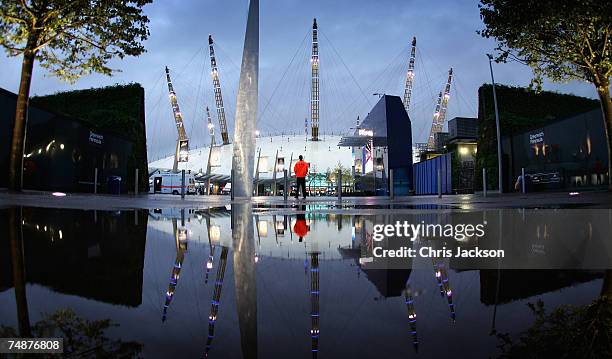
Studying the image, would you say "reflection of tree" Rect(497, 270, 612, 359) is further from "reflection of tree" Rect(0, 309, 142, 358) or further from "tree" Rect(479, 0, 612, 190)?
"tree" Rect(479, 0, 612, 190)

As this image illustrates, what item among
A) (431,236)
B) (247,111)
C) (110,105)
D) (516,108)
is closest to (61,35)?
(247,111)

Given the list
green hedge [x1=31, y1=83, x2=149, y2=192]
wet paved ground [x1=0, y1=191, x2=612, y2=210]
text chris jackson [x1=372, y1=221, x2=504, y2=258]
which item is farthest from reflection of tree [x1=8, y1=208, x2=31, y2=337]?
green hedge [x1=31, y1=83, x2=149, y2=192]

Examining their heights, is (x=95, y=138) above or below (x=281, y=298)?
above

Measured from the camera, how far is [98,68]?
12641 millimetres

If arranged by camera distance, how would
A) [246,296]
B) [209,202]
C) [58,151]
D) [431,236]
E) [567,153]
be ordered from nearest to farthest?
[246,296] < [431,236] < [209,202] < [58,151] < [567,153]

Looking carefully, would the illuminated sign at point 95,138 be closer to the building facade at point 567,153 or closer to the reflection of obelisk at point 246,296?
the reflection of obelisk at point 246,296

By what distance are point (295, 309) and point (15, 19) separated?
43.7ft

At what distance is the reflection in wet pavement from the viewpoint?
99 cm

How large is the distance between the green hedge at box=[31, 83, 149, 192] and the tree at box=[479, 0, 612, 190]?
24.4 m

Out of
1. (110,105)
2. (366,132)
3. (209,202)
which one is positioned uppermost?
(110,105)

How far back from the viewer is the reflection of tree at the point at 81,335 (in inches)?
35.3

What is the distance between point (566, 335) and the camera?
1018mm

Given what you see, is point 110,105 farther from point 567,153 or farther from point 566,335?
point 566,335

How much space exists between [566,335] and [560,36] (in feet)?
53.8
